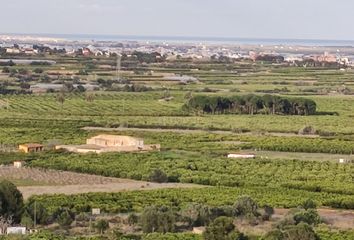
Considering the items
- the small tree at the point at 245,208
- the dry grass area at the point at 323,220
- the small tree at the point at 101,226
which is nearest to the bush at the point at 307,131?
the dry grass area at the point at 323,220

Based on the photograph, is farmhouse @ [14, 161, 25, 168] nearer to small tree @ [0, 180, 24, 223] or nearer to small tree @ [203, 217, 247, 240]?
small tree @ [0, 180, 24, 223]

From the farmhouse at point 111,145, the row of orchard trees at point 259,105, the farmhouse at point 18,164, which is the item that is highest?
the farmhouse at point 18,164

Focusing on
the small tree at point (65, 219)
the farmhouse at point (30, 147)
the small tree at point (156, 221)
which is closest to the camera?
the small tree at point (156, 221)

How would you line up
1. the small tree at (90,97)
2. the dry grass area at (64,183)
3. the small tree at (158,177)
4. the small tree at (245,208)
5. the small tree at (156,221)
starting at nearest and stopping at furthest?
the small tree at (156,221) < the small tree at (245,208) < the dry grass area at (64,183) < the small tree at (158,177) < the small tree at (90,97)

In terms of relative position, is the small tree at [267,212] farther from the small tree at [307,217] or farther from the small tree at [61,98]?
the small tree at [61,98]

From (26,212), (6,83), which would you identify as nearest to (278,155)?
(26,212)

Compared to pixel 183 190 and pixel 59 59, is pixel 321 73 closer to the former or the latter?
pixel 59 59

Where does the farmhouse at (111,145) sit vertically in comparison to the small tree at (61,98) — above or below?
above
